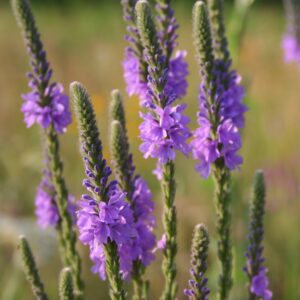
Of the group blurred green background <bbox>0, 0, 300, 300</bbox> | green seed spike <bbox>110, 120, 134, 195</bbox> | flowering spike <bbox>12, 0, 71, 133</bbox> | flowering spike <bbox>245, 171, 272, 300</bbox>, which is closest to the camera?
green seed spike <bbox>110, 120, 134, 195</bbox>

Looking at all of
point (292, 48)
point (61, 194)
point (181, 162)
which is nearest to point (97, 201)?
point (61, 194)

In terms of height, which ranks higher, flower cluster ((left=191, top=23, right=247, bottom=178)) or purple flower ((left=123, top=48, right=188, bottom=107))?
purple flower ((left=123, top=48, right=188, bottom=107))

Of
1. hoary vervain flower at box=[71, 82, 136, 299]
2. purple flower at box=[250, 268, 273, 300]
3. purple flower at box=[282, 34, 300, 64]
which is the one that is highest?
purple flower at box=[282, 34, 300, 64]

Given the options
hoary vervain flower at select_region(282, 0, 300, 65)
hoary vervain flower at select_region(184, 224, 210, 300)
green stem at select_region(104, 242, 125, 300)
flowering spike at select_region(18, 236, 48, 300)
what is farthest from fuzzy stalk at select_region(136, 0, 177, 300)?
hoary vervain flower at select_region(282, 0, 300, 65)

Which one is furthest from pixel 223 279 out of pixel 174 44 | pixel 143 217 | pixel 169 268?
pixel 174 44

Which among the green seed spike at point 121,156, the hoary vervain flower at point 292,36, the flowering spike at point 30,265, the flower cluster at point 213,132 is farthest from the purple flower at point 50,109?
the hoary vervain flower at point 292,36

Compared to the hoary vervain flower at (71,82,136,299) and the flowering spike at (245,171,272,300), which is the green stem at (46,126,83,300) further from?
the flowering spike at (245,171,272,300)

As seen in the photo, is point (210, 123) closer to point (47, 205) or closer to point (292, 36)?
point (47, 205)

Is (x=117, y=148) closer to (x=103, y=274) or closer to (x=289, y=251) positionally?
(x=103, y=274)

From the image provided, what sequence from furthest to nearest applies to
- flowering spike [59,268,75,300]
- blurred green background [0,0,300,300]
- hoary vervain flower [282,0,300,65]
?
hoary vervain flower [282,0,300,65], blurred green background [0,0,300,300], flowering spike [59,268,75,300]
